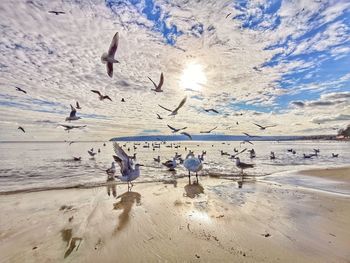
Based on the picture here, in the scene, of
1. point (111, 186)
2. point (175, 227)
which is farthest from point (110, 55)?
point (111, 186)

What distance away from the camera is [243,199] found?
30.7ft

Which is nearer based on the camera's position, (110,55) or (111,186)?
(110,55)

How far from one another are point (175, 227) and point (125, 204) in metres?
3.07

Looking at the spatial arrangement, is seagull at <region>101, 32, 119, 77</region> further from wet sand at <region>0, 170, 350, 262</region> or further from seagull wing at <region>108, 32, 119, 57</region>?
wet sand at <region>0, 170, 350, 262</region>

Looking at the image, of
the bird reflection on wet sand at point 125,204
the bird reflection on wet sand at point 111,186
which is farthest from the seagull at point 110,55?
the bird reflection on wet sand at point 111,186

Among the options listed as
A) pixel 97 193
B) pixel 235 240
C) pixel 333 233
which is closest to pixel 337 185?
pixel 333 233

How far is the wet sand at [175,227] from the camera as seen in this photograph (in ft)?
16.5

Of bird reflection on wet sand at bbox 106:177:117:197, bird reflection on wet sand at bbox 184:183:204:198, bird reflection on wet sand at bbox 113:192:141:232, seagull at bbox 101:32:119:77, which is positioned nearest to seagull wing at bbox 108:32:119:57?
seagull at bbox 101:32:119:77

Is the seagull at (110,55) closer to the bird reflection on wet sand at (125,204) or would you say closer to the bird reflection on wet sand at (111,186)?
the bird reflection on wet sand at (125,204)

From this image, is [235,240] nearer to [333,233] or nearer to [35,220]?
[333,233]

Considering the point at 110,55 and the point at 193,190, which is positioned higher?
the point at 110,55

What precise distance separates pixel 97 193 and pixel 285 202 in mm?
7840

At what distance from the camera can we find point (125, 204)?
8.88 meters

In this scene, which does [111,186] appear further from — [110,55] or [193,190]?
[110,55]
